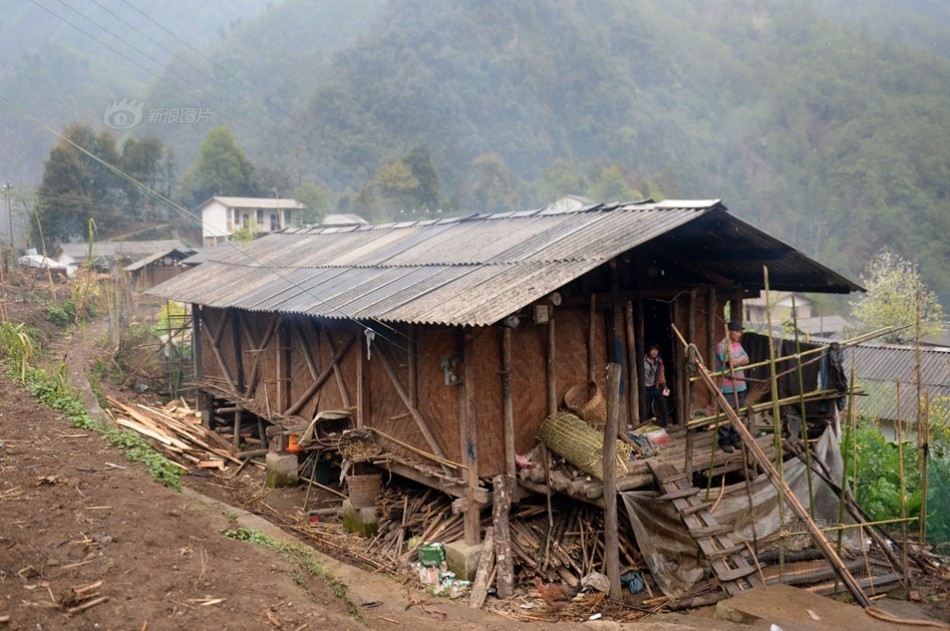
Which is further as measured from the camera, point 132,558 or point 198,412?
point 198,412

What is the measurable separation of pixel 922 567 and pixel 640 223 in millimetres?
6157

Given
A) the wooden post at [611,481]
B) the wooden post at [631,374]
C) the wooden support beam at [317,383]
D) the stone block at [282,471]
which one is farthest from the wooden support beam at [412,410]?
the stone block at [282,471]

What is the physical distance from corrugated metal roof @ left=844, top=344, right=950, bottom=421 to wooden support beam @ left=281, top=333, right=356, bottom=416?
18953 millimetres

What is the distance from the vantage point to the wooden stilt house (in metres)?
10.5

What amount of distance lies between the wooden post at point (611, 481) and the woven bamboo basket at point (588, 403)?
125 centimetres

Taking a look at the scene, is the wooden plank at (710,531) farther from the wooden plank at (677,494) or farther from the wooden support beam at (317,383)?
the wooden support beam at (317,383)

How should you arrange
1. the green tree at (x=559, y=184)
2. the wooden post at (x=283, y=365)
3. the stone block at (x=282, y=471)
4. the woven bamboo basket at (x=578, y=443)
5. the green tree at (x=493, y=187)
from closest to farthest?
the woven bamboo basket at (x=578, y=443) → the stone block at (x=282, y=471) → the wooden post at (x=283, y=365) → the green tree at (x=493, y=187) → the green tree at (x=559, y=184)

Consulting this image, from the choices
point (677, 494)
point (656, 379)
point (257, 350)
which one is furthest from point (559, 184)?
point (677, 494)

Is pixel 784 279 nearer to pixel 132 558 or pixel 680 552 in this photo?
pixel 680 552

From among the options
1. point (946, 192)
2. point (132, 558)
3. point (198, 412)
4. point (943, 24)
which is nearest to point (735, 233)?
point (132, 558)

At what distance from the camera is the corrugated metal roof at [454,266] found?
32.6 feet

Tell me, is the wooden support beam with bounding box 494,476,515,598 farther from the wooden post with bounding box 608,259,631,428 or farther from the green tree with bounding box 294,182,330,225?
the green tree with bounding box 294,182,330,225

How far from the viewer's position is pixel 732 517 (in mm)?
10188

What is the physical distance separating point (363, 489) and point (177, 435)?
23.0 feet
